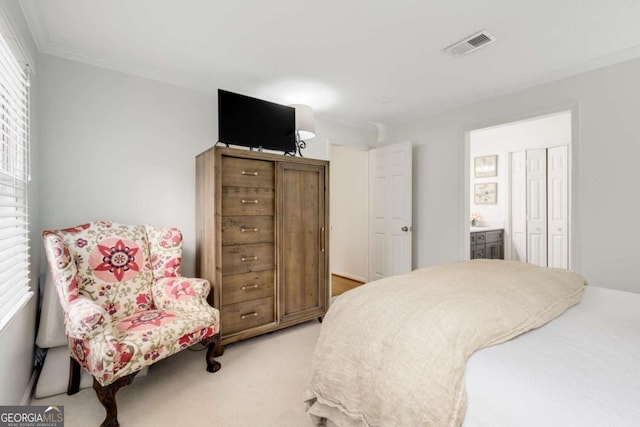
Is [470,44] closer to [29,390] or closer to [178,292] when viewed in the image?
[178,292]

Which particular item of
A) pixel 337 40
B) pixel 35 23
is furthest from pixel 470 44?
pixel 35 23

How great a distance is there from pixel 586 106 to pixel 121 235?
4.11 meters

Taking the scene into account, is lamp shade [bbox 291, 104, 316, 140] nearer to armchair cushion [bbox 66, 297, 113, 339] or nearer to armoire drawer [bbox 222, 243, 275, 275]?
armoire drawer [bbox 222, 243, 275, 275]

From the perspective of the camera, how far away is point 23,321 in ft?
5.83

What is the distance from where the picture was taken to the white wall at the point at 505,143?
168 inches

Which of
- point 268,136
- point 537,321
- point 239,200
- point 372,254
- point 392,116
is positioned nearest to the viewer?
point 537,321

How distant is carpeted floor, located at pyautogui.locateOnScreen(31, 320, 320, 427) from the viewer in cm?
175

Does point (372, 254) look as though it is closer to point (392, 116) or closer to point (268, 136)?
point (392, 116)

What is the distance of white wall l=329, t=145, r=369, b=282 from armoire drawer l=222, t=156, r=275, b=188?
2.24 metres

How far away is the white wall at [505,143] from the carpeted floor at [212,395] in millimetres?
3838

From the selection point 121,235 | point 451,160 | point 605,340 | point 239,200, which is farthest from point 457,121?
point 121,235

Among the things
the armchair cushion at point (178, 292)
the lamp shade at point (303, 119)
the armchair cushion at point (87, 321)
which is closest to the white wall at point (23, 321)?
the armchair cushion at point (87, 321)

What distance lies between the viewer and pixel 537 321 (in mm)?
1227

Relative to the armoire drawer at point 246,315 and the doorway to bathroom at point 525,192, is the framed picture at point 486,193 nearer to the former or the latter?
the doorway to bathroom at point 525,192
